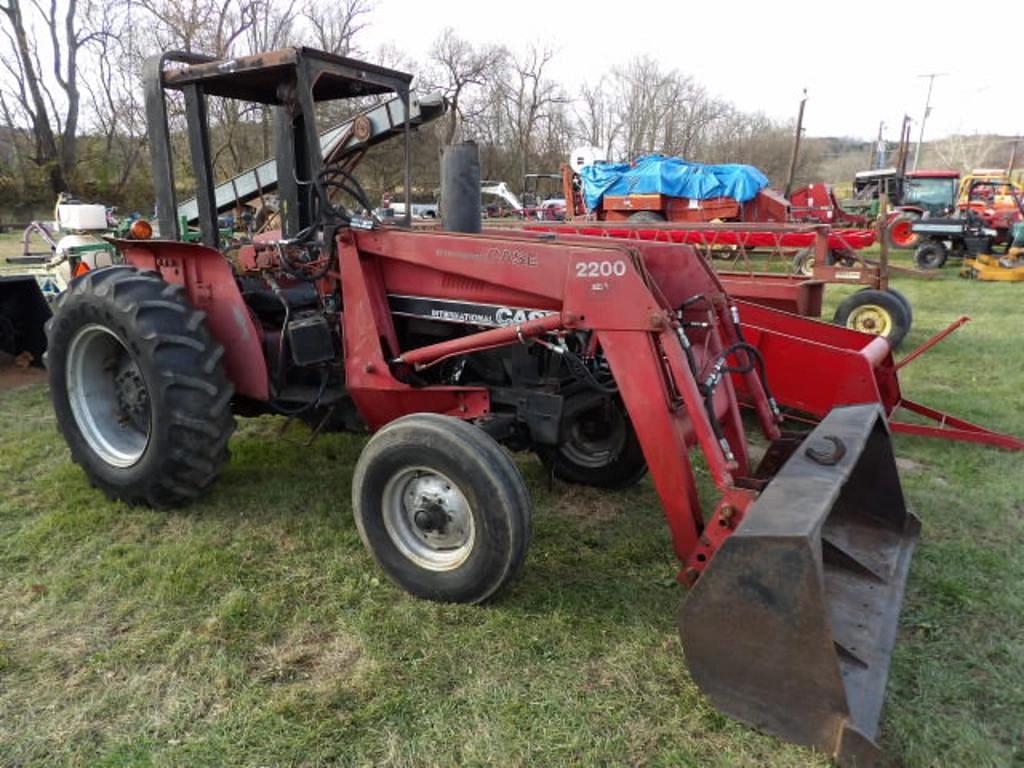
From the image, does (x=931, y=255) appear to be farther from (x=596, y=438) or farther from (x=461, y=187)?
(x=461, y=187)

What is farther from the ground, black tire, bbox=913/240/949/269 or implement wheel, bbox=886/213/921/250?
implement wheel, bbox=886/213/921/250

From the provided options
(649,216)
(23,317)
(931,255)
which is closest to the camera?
(23,317)

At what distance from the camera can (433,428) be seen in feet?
9.58

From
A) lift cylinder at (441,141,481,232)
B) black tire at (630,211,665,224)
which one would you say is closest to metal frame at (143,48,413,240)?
lift cylinder at (441,141,481,232)

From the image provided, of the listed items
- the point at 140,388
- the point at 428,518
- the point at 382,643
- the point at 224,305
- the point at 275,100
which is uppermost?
the point at 275,100

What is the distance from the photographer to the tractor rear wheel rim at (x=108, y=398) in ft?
12.9

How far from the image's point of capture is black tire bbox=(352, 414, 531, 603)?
281 cm

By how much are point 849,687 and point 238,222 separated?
14.2 ft

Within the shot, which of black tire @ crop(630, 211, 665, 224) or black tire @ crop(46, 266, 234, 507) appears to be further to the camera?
black tire @ crop(630, 211, 665, 224)

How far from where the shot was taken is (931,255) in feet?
52.6

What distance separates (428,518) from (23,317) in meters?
5.52

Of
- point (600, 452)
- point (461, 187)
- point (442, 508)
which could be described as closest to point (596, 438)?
point (600, 452)

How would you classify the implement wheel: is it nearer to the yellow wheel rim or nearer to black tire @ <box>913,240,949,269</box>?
black tire @ <box>913,240,949,269</box>

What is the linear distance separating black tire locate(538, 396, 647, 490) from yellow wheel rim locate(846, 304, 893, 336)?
4908 mm
